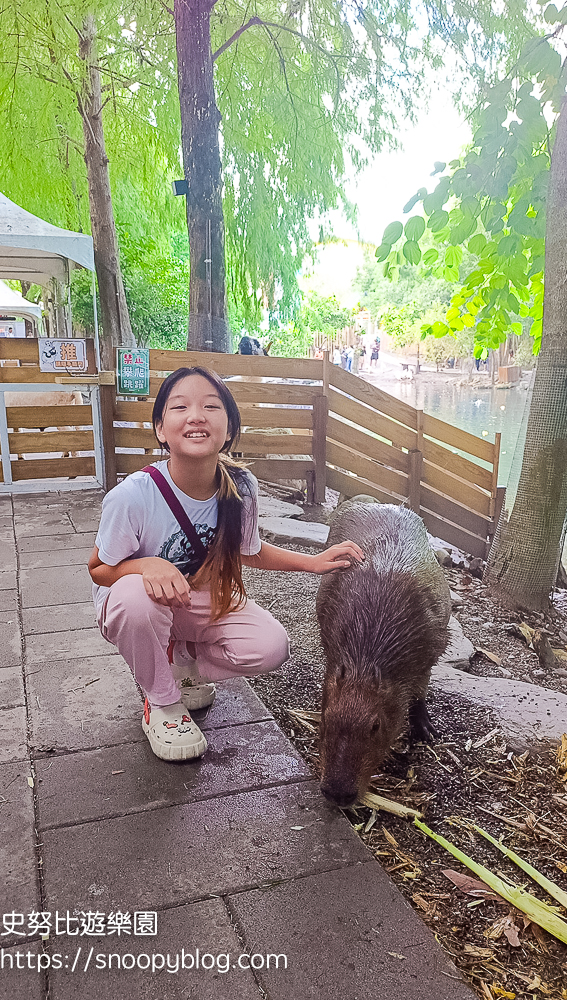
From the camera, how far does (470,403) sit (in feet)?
15.0

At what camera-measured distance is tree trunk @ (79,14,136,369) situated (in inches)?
260

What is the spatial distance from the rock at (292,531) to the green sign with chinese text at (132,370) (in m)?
1.58

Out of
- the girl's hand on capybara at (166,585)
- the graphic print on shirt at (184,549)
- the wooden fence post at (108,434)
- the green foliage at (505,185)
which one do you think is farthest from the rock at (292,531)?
the girl's hand on capybara at (166,585)

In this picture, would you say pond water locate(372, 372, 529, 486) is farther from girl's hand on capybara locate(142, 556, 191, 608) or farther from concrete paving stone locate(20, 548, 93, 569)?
girl's hand on capybara locate(142, 556, 191, 608)

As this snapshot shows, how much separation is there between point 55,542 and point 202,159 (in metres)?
3.33

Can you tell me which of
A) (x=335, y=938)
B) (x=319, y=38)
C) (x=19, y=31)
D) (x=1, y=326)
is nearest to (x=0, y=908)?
(x=335, y=938)

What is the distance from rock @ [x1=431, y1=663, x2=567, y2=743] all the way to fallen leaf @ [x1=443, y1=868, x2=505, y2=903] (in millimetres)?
714

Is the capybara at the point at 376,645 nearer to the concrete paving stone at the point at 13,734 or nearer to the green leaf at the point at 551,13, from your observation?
the concrete paving stone at the point at 13,734

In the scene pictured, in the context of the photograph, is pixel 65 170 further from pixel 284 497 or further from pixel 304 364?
pixel 284 497

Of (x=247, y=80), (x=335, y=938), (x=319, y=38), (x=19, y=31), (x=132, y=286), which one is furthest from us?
(x=132, y=286)

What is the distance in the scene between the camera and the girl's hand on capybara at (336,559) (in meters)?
2.06

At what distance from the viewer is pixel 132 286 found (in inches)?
309

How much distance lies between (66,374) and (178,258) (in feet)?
9.36

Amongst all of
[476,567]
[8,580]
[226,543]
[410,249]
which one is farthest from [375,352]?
[226,543]
